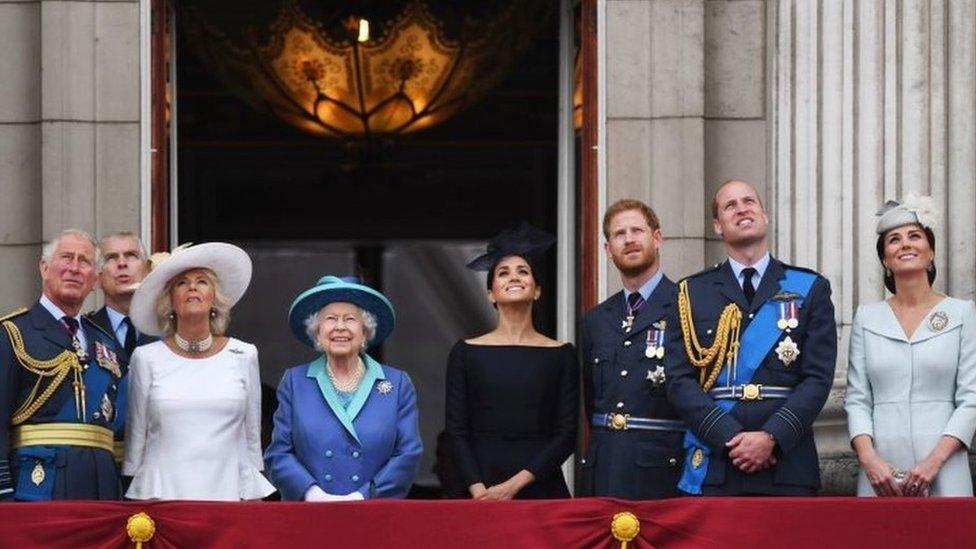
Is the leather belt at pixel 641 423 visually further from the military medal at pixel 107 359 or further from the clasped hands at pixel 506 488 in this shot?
the military medal at pixel 107 359

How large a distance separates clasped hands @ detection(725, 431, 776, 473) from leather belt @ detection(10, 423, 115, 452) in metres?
2.50

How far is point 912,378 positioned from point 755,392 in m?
0.70

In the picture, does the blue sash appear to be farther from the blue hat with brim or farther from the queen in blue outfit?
the blue hat with brim

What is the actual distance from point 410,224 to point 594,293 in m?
5.66

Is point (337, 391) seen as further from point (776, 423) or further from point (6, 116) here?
point (6, 116)

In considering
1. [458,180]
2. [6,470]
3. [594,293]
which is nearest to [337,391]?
[6,470]

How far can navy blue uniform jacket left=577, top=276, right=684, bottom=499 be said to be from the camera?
10.7m

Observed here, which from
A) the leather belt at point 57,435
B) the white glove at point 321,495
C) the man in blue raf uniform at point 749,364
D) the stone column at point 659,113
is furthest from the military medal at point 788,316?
the leather belt at point 57,435

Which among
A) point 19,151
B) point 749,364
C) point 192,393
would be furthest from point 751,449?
point 19,151

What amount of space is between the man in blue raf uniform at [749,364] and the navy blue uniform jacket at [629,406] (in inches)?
8.2

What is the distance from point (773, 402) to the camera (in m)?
10.3

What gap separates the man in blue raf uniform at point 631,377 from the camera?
10.7 metres

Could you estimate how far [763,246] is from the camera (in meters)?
10.7

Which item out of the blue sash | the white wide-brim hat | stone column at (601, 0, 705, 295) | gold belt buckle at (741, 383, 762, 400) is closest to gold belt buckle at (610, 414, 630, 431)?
the blue sash
